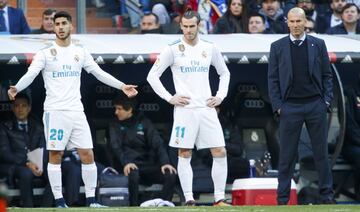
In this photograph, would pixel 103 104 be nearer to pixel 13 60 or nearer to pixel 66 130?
pixel 13 60

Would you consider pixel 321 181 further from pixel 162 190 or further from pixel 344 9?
pixel 344 9

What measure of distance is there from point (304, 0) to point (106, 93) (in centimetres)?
356

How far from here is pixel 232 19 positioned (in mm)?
15805

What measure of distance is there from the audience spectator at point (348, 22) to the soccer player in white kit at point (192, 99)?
13.6 ft

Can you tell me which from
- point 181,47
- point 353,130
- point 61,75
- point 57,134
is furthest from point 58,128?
point 353,130

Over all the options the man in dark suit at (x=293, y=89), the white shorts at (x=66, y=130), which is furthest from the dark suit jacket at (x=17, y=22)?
the man in dark suit at (x=293, y=89)

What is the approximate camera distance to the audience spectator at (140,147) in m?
13.9

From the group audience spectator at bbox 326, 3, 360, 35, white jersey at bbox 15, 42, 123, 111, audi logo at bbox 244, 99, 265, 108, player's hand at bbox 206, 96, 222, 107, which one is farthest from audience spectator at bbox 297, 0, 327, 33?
white jersey at bbox 15, 42, 123, 111

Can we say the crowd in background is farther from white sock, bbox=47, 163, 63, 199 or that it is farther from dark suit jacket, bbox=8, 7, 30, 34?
white sock, bbox=47, 163, 63, 199

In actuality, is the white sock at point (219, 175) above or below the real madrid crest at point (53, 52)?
below

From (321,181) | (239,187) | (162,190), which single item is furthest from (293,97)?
(162,190)

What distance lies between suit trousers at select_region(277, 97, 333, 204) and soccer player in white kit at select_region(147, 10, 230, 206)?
81 cm

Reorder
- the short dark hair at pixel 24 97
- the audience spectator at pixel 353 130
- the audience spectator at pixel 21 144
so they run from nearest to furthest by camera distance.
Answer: the audience spectator at pixel 21 144 → the short dark hair at pixel 24 97 → the audience spectator at pixel 353 130

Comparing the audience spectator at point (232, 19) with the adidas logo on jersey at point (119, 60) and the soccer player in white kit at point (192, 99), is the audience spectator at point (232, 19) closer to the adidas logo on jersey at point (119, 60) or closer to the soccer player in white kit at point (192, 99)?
the adidas logo on jersey at point (119, 60)
